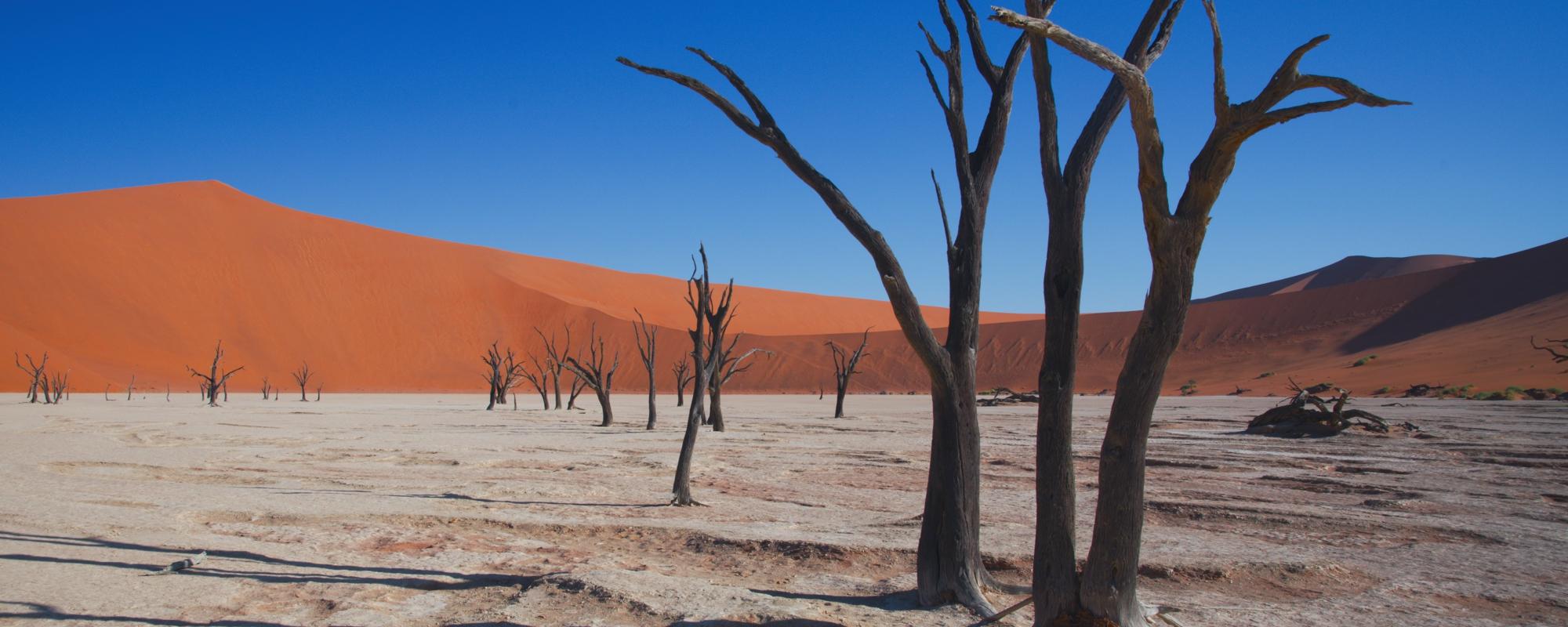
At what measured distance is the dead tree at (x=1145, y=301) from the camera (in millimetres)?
2982

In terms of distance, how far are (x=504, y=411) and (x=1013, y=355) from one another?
48078 mm

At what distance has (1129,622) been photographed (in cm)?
380

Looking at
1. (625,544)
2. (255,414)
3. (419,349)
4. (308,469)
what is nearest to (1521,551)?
(625,544)

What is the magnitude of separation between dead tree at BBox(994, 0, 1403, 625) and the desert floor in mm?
890

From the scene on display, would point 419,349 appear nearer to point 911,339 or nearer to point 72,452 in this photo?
point 72,452

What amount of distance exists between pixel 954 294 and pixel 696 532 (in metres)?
3.19

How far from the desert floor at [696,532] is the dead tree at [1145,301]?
89 cm

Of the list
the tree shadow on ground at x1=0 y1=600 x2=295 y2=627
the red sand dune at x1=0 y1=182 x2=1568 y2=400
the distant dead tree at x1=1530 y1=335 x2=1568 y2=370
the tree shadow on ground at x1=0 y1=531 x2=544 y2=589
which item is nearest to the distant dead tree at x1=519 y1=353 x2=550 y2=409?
the red sand dune at x1=0 y1=182 x2=1568 y2=400

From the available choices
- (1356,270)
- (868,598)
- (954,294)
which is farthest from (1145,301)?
(1356,270)

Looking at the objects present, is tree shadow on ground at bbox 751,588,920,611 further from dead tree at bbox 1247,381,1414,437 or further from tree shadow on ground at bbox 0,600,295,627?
dead tree at bbox 1247,381,1414,437

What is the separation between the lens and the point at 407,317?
70750mm

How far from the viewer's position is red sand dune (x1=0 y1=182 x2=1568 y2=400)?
160 feet

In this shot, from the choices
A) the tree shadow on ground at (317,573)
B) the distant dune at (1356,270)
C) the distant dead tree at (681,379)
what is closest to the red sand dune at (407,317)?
the distant dead tree at (681,379)

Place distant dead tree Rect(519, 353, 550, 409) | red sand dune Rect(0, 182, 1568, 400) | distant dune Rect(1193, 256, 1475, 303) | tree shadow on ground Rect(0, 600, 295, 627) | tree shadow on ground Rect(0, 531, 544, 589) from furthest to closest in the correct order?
distant dune Rect(1193, 256, 1475, 303)
red sand dune Rect(0, 182, 1568, 400)
distant dead tree Rect(519, 353, 550, 409)
tree shadow on ground Rect(0, 531, 544, 589)
tree shadow on ground Rect(0, 600, 295, 627)
